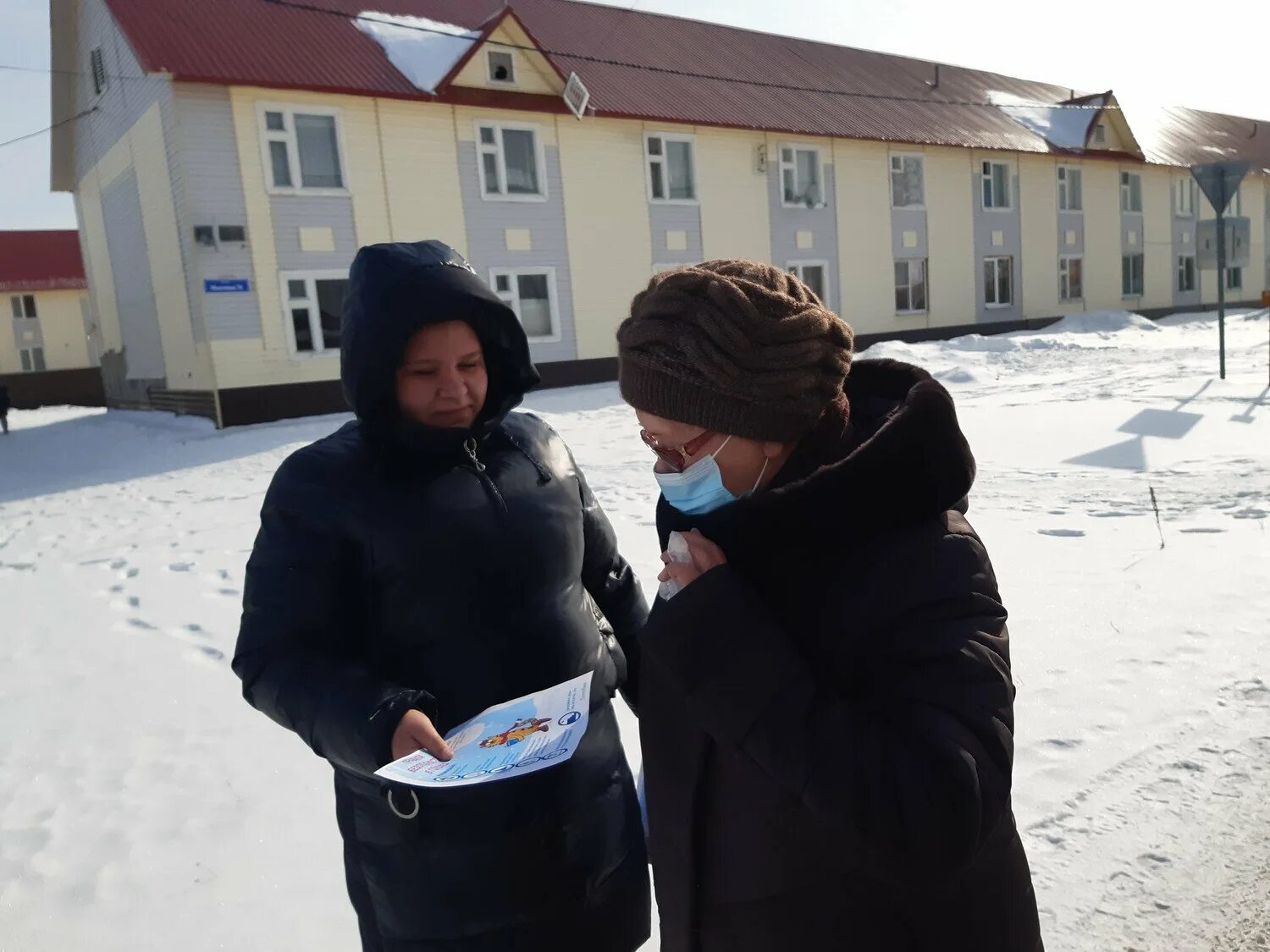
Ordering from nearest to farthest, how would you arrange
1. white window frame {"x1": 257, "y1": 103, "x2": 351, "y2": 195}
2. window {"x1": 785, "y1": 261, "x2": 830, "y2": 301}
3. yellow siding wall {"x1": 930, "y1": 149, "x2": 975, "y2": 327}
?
1. white window frame {"x1": 257, "y1": 103, "x2": 351, "y2": 195}
2. window {"x1": 785, "y1": 261, "x2": 830, "y2": 301}
3. yellow siding wall {"x1": 930, "y1": 149, "x2": 975, "y2": 327}

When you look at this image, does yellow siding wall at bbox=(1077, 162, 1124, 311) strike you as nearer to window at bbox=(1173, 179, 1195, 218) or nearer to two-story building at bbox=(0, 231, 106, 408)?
window at bbox=(1173, 179, 1195, 218)

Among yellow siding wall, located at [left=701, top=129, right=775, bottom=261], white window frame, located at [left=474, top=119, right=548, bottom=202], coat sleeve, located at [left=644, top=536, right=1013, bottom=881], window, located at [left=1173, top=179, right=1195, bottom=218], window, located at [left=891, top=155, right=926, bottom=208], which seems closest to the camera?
coat sleeve, located at [left=644, top=536, right=1013, bottom=881]

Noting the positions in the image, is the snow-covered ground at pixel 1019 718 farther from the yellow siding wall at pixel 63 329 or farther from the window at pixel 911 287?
the yellow siding wall at pixel 63 329

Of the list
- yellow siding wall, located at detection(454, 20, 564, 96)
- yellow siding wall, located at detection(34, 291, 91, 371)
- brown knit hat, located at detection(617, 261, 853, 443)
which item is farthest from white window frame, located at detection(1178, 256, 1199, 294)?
yellow siding wall, located at detection(34, 291, 91, 371)

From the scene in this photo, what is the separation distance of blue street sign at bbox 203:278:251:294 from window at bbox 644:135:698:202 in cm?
876

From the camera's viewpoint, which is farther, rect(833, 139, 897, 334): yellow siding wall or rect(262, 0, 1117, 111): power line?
rect(833, 139, 897, 334): yellow siding wall

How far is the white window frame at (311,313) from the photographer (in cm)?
1555

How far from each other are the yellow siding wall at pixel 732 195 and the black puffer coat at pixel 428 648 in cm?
1899

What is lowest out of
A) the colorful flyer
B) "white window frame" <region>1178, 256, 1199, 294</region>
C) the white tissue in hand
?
the colorful flyer

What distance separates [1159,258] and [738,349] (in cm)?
3621

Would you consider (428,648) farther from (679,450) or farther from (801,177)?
(801,177)

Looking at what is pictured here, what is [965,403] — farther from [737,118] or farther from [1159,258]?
[1159,258]

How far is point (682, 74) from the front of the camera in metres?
21.0

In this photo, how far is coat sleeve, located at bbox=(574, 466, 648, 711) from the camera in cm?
208
